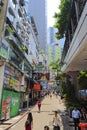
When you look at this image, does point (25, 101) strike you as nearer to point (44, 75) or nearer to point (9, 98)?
point (44, 75)

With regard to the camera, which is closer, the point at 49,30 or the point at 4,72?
the point at 4,72

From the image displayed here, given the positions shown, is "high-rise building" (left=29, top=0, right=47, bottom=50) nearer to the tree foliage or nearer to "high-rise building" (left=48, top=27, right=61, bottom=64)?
"high-rise building" (left=48, top=27, right=61, bottom=64)

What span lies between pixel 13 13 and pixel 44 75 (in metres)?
16.9

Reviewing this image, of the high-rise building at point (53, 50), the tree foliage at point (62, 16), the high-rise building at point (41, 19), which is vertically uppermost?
the high-rise building at point (41, 19)

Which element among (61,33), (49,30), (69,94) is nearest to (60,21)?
(61,33)

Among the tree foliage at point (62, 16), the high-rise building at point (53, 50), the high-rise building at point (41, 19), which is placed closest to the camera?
the tree foliage at point (62, 16)

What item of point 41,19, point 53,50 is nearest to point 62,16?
point 53,50

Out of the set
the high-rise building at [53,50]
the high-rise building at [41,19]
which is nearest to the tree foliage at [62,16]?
the high-rise building at [53,50]

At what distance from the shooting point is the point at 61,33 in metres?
29.6

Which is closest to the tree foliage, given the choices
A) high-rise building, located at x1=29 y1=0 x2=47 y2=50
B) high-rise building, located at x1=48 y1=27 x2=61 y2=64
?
high-rise building, located at x1=48 y1=27 x2=61 y2=64

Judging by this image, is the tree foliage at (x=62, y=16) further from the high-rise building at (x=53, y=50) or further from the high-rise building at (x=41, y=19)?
the high-rise building at (x=41, y=19)

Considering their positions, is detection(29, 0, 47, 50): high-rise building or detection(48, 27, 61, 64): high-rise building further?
detection(29, 0, 47, 50): high-rise building

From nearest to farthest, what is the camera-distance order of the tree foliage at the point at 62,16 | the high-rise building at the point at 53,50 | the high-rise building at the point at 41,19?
the tree foliage at the point at 62,16
the high-rise building at the point at 53,50
the high-rise building at the point at 41,19

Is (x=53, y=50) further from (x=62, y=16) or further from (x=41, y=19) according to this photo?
(x=62, y=16)
